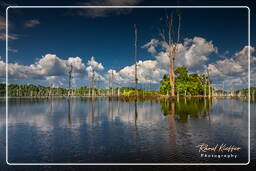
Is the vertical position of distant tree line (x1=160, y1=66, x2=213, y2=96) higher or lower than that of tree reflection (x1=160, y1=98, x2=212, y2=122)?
higher

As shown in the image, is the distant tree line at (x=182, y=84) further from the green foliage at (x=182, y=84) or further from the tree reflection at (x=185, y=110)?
the tree reflection at (x=185, y=110)

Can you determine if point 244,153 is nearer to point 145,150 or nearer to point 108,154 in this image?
point 145,150

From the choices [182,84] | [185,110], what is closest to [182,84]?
[182,84]

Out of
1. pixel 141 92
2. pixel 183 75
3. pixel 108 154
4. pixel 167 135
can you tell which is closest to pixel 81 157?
pixel 108 154

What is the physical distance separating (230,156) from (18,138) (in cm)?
1428

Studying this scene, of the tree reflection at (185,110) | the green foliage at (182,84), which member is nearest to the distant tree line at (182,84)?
the green foliage at (182,84)

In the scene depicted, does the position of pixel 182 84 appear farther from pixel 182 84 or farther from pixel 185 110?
pixel 185 110

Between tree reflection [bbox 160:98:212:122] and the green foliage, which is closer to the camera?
tree reflection [bbox 160:98:212:122]

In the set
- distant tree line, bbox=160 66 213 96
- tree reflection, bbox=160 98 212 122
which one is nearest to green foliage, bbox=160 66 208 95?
distant tree line, bbox=160 66 213 96

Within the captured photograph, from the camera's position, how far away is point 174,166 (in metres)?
11.7

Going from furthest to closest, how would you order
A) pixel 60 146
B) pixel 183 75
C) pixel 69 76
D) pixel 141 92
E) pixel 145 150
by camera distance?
1. pixel 69 76
2. pixel 141 92
3. pixel 183 75
4. pixel 60 146
5. pixel 145 150

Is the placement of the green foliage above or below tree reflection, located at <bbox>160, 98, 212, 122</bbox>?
above

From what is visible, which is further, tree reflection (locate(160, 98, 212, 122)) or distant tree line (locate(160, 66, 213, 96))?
distant tree line (locate(160, 66, 213, 96))

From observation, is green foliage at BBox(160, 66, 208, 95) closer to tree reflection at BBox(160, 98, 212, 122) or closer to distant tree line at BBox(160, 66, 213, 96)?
distant tree line at BBox(160, 66, 213, 96)
